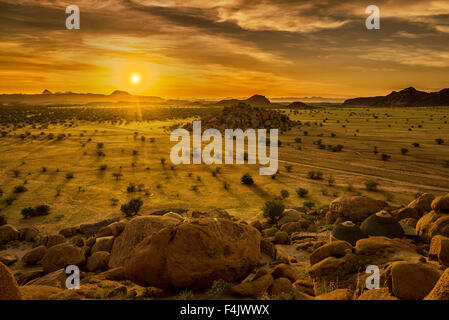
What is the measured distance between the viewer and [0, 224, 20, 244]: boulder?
11571 mm

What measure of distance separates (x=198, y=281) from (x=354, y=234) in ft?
19.1

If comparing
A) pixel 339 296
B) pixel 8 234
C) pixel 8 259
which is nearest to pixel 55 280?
pixel 8 259

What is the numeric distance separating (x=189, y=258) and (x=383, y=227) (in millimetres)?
7005

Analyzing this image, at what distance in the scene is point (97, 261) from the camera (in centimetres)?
915

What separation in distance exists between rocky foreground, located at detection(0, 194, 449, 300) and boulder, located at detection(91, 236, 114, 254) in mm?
36

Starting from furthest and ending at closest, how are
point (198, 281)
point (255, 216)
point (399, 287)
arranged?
1. point (255, 216)
2. point (198, 281)
3. point (399, 287)

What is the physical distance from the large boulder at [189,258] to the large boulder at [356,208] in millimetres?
7212

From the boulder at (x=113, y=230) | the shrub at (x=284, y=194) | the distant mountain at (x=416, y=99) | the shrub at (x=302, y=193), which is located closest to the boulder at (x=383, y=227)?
the shrub at (x=284, y=194)

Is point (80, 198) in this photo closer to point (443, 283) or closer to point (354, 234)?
point (354, 234)

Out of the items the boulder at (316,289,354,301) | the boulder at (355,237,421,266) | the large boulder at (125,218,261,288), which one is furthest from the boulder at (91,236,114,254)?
the boulder at (355,237,421,266)

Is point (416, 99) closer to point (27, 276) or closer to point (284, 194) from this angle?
point (284, 194)

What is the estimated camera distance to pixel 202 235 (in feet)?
21.7

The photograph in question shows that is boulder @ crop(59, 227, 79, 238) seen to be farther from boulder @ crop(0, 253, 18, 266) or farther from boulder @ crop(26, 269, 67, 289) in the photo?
boulder @ crop(26, 269, 67, 289)

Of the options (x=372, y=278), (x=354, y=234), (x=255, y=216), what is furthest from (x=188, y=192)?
(x=372, y=278)
